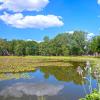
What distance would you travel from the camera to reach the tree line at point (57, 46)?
106m

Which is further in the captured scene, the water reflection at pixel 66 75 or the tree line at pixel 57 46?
the tree line at pixel 57 46

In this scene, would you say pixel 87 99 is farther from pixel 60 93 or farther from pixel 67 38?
pixel 67 38

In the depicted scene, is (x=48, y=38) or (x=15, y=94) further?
(x=48, y=38)

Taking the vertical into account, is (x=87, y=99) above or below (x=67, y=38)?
below

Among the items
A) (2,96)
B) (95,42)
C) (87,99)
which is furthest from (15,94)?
(95,42)

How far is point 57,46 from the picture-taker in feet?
364

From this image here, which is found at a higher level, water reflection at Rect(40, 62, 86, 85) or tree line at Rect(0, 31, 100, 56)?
tree line at Rect(0, 31, 100, 56)

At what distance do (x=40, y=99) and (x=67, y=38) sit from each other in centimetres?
9798

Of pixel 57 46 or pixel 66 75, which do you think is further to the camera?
pixel 57 46

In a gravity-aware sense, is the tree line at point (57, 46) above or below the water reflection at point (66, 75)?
above

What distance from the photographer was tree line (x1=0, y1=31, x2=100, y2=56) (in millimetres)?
105625

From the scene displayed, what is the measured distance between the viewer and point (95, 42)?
3068 inches

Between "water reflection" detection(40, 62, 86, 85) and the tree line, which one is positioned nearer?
"water reflection" detection(40, 62, 86, 85)

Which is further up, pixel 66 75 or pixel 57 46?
pixel 57 46
